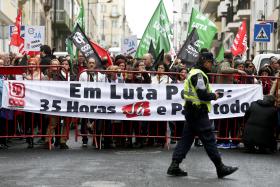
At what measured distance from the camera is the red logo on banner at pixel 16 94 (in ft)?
45.2

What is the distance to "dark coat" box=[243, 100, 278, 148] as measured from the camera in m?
13.5

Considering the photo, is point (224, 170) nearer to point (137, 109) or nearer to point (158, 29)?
point (137, 109)

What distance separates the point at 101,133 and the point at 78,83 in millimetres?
1025

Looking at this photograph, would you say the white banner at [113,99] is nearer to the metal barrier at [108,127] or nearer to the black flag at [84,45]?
the metal barrier at [108,127]

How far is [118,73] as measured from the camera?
563 inches

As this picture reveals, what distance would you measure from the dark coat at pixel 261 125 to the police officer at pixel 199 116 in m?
2.99

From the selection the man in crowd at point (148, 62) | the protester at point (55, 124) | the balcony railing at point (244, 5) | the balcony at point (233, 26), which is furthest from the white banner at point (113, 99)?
the balcony at point (233, 26)

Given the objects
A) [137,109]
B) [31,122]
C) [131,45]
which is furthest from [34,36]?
[137,109]

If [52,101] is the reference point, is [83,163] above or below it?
below

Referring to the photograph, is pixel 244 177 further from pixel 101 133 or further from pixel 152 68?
pixel 152 68

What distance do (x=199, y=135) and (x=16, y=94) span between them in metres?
4.36

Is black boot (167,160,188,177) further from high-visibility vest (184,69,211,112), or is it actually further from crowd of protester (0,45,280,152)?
crowd of protester (0,45,280,152)

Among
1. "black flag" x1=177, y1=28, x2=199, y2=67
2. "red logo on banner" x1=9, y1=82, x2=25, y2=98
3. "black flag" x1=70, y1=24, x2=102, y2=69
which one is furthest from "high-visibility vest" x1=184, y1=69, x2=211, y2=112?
"black flag" x1=177, y1=28, x2=199, y2=67

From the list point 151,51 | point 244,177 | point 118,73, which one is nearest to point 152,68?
point 118,73
